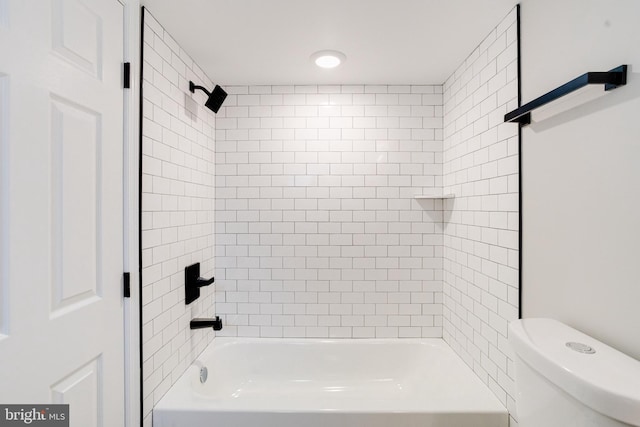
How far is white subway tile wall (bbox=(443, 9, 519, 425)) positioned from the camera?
1410 millimetres

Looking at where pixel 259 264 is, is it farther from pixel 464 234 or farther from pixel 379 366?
pixel 464 234

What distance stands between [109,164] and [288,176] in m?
1.22

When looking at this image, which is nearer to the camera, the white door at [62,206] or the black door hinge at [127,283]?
the white door at [62,206]

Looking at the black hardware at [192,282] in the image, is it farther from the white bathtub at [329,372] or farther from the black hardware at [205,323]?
the white bathtub at [329,372]

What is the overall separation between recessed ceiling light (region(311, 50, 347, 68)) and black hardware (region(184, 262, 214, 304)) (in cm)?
143

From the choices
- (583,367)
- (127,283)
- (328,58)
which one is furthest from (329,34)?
(583,367)

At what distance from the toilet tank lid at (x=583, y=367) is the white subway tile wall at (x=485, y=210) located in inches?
15.6

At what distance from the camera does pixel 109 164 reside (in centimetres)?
118

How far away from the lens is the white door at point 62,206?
0.82 metres

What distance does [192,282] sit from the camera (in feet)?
5.95


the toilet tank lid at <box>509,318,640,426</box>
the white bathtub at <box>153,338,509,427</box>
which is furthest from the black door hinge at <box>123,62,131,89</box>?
the toilet tank lid at <box>509,318,640,426</box>

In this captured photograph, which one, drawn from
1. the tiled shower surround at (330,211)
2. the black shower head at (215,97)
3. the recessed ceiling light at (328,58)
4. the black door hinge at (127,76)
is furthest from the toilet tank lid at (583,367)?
the black shower head at (215,97)

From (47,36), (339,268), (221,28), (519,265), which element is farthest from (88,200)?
(519,265)

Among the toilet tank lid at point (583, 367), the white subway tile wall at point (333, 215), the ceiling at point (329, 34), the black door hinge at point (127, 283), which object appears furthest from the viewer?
the white subway tile wall at point (333, 215)
